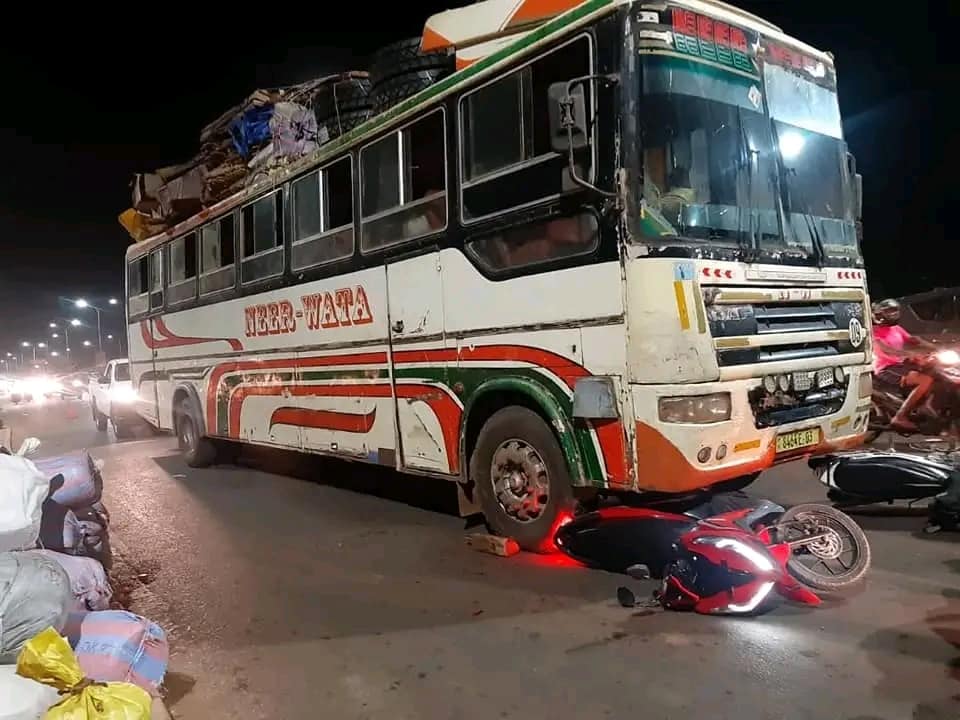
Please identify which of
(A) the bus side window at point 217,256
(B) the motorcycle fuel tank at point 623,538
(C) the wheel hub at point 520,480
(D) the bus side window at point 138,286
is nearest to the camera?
(B) the motorcycle fuel tank at point 623,538

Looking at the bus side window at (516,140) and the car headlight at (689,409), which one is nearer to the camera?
the car headlight at (689,409)

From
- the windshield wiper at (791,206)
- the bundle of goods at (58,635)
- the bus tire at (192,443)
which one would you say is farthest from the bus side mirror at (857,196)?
the bus tire at (192,443)

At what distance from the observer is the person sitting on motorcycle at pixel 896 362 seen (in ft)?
27.5

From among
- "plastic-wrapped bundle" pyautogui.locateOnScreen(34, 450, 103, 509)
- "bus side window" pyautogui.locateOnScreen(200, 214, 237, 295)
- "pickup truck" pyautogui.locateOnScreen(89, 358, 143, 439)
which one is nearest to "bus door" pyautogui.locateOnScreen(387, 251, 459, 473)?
"plastic-wrapped bundle" pyautogui.locateOnScreen(34, 450, 103, 509)

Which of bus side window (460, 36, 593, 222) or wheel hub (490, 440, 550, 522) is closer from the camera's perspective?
bus side window (460, 36, 593, 222)

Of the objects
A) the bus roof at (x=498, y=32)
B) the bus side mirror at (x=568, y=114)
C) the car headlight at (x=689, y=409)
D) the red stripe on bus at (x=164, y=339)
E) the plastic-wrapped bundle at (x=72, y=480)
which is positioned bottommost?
the plastic-wrapped bundle at (x=72, y=480)

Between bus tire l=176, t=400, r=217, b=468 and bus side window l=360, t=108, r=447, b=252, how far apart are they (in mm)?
5142

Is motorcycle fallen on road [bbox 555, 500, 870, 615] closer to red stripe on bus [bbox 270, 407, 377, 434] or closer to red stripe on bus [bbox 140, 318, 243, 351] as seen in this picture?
red stripe on bus [bbox 270, 407, 377, 434]

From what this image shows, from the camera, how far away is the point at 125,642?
3.41m

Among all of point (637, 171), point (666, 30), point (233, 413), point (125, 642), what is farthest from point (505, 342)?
point (233, 413)

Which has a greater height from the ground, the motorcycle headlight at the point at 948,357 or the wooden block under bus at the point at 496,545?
the motorcycle headlight at the point at 948,357

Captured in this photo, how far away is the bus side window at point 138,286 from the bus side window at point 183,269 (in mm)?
1211

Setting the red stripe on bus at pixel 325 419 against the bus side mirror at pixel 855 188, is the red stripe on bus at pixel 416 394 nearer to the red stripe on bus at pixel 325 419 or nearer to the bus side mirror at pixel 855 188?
the red stripe on bus at pixel 325 419

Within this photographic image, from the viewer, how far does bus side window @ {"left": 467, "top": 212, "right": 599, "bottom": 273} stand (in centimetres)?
474
